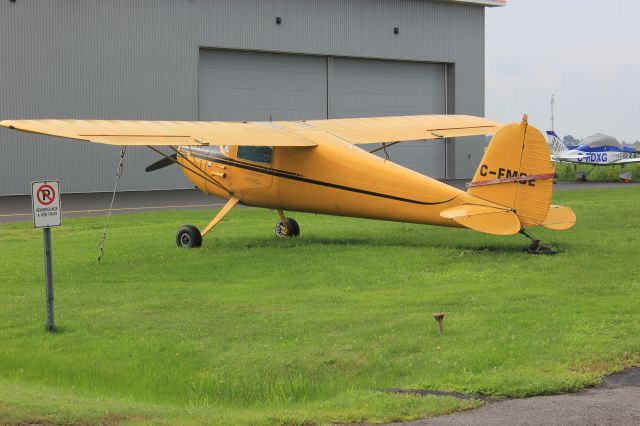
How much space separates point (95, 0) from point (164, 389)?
95.3 ft

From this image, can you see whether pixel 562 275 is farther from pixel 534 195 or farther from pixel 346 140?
pixel 346 140

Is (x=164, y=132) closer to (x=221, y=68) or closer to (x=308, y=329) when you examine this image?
(x=308, y=329)

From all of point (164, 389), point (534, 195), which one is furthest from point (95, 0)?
point (164, 389)

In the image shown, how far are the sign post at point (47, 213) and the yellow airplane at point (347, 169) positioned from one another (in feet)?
13.1

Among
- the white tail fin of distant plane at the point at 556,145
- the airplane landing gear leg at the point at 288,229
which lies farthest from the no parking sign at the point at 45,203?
the white tail fin of distant plane at the point at 556,145

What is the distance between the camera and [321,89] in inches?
1649

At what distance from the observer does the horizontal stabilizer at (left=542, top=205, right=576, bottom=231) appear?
15398 millimetres

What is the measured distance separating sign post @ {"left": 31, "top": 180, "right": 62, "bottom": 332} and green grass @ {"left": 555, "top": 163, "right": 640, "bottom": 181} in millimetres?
39313

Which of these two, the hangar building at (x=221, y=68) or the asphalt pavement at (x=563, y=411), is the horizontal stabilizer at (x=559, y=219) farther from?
the hangar building at (x=221, y=68)

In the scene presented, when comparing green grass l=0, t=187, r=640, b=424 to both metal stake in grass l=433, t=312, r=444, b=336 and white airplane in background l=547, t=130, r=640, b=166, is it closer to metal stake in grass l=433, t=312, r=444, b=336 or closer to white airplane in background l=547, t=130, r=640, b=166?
metal stake in grass l=433, t=312, r=444, b=336

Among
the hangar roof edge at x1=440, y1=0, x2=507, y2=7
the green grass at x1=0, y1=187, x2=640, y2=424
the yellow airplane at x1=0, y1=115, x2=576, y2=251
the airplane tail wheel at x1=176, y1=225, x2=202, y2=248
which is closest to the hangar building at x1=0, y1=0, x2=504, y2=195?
the hangar roof edge at x1=440, y1=0, x2=507, y2=7

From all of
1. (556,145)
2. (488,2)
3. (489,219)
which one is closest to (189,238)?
(489,219)

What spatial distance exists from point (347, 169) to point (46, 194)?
7.17m

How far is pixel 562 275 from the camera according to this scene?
13312mm
